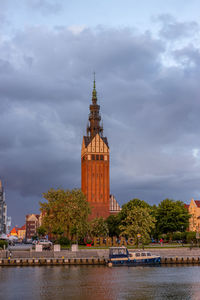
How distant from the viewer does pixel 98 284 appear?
41.2 meters

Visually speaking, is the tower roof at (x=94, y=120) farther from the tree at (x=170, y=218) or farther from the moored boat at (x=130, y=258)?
the moored boat at (x=130, y=258)

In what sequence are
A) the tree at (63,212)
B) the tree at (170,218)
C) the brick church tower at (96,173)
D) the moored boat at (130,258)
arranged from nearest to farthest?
1. the moored boat at (130,258)
2. the tree at (63,212)
3. the tree at (170,218)
4. the brick church tower at (96,173)

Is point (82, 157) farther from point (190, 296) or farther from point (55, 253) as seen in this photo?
point (190, 296)

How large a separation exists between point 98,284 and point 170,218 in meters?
69.7

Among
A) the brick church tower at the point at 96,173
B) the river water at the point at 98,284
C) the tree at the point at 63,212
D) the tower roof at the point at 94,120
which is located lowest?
the river water at the point at 98,284

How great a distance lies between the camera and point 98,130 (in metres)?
165

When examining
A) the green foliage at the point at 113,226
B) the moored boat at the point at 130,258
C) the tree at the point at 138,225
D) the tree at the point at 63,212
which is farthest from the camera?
the green foliage at the point at 113,226

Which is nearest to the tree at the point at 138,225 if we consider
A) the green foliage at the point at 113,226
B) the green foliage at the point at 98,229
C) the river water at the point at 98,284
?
the green foliage at the point at 98,229

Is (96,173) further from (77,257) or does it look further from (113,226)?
(77,257)

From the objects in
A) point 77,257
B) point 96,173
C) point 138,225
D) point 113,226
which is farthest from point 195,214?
point 77,257

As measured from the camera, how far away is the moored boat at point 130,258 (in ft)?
202

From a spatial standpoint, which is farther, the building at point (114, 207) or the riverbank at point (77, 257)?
the building at point (114, 207)

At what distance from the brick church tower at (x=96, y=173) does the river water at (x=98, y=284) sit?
3898 inches

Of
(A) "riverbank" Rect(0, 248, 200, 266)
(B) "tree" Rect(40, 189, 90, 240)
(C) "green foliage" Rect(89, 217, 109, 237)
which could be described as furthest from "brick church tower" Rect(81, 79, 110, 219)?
(A) "riverbank" Rect(0, 248, 200, 266)
